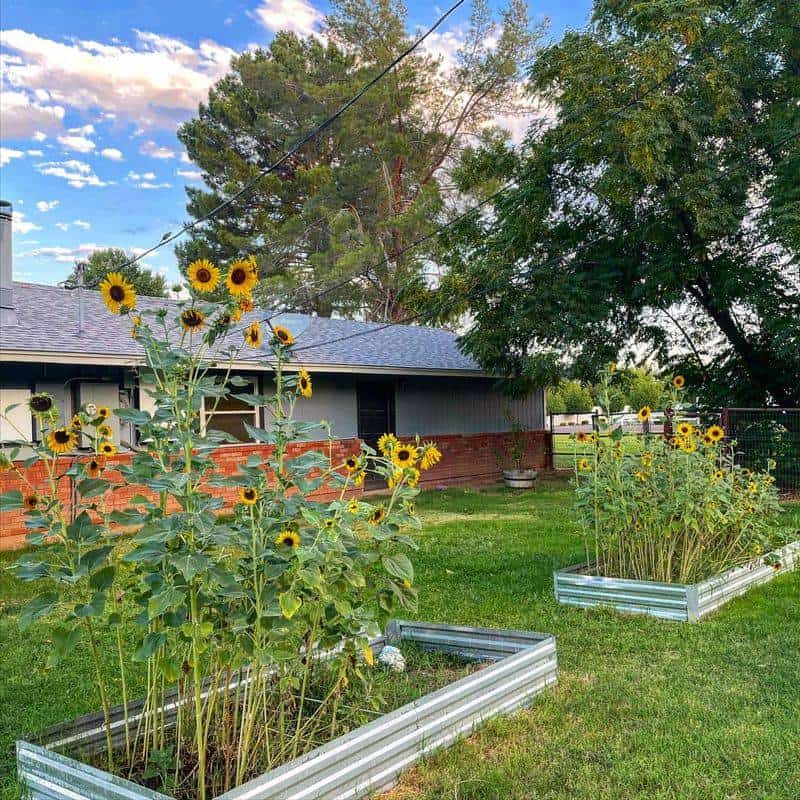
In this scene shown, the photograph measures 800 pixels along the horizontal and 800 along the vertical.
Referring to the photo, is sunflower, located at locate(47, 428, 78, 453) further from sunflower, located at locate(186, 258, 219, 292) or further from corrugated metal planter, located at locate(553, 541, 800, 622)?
corrugated metal planter, located at locate(553, 541, 800, 622)

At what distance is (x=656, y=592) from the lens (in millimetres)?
5184

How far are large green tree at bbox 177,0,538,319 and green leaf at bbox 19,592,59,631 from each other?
953 inches

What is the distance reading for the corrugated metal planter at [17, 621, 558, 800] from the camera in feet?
8.12

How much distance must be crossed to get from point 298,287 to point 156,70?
8.80m

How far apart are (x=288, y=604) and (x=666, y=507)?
345 centimetres

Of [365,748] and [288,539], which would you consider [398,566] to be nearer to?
[288,539]

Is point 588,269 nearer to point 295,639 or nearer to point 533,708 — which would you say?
point 533,708

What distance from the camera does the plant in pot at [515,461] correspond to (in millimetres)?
15539

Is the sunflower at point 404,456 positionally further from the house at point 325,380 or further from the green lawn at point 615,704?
the house at point 325,380

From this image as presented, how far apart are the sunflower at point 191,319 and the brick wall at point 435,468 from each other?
7.27 meters

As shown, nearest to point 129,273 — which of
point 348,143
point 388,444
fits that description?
point 348,143

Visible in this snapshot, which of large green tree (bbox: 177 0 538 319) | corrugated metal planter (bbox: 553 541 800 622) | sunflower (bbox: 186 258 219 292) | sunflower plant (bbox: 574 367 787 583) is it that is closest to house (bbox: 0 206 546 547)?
sunflower plant (bbox: 574 367 787 583)

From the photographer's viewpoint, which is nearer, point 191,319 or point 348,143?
point 191,319

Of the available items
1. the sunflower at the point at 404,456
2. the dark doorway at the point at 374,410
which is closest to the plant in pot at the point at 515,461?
the dark doorway at the point at 374,410
